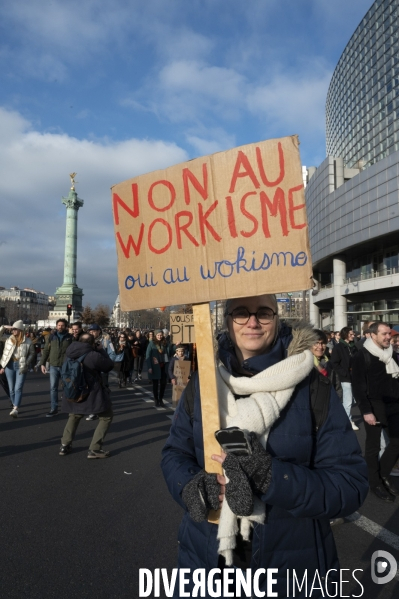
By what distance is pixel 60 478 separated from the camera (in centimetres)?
534

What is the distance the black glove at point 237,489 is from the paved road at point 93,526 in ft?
6.16

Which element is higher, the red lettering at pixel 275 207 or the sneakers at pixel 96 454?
the red lettering at pixel 275 207

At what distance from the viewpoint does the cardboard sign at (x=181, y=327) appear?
980cm

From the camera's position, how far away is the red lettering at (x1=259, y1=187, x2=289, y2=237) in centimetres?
194

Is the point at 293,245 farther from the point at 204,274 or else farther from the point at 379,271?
the point at 379,271

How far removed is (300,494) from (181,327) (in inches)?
335

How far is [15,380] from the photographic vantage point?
9227 mm

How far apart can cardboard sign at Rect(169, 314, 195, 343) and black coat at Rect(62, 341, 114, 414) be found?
132 inches

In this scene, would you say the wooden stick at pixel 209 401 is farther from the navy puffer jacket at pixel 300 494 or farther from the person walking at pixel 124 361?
the person walking at pixel 124 361

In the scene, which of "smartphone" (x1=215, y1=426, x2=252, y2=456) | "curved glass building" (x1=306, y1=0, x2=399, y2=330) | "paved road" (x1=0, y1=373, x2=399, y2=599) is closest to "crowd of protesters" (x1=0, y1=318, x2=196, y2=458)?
"paved road" (x1=0, y1=373, x2=399, y2=599)

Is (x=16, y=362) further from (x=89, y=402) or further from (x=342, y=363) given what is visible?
(x=342, y=363)

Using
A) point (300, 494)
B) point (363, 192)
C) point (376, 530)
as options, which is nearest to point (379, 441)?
point (376, 530)

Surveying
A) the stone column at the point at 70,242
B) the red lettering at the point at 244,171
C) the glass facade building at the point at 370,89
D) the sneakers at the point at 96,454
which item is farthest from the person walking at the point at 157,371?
the stone column at the point at 70,242

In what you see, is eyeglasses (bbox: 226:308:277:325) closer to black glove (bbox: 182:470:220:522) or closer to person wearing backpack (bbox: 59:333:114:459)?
black glove (bbox: 182:470:220:522)
